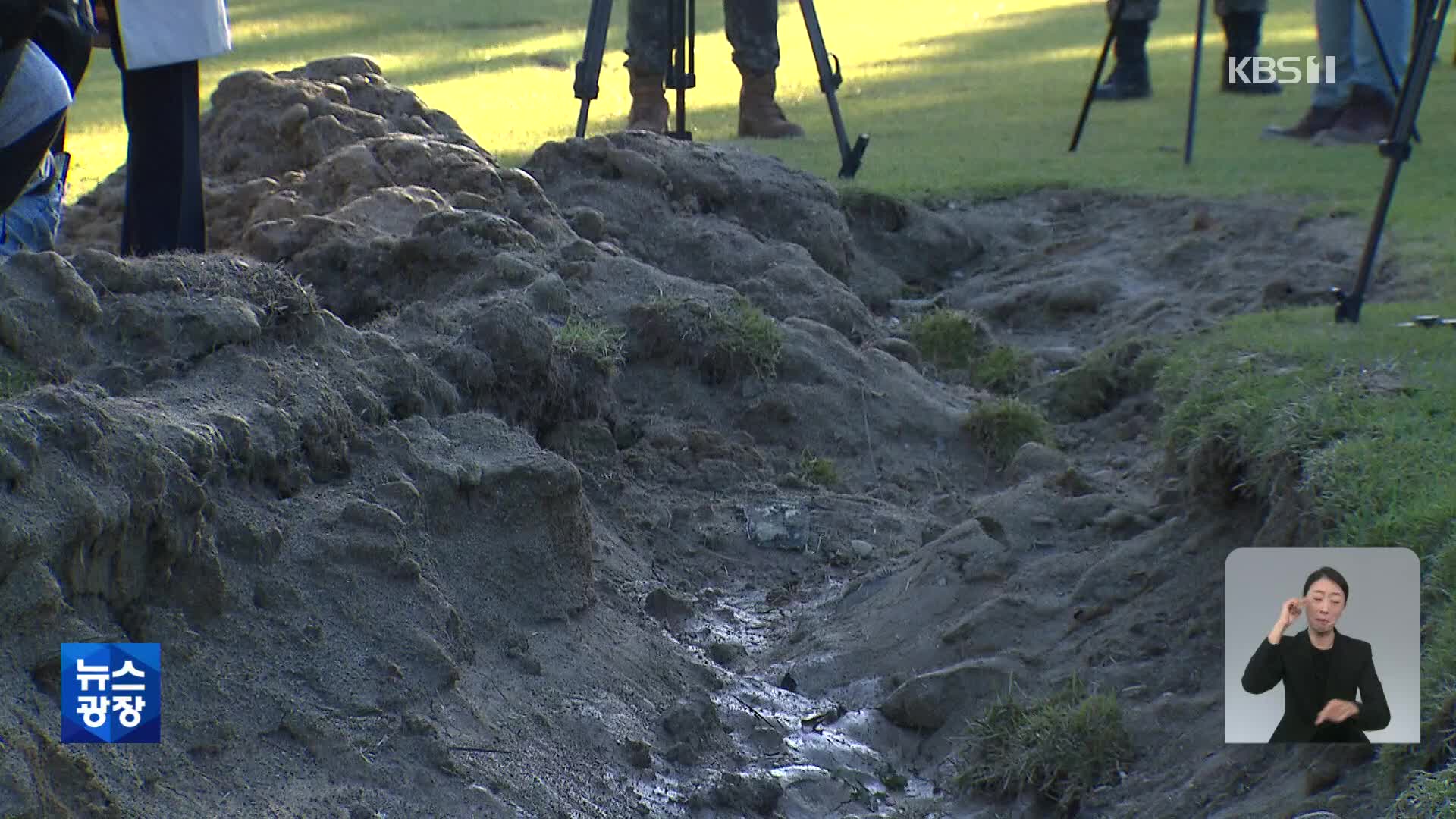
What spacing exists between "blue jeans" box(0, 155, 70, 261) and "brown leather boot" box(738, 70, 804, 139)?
5184 millimetres

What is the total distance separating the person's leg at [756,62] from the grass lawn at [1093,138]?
163 mm

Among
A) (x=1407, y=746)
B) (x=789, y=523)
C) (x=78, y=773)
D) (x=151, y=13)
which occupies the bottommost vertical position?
(x=789, y=523)

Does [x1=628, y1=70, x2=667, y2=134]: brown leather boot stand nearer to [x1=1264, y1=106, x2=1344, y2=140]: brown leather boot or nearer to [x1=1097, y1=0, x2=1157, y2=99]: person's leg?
[x1=1097, y1=0, x2=1157, y2=99]: person's leg

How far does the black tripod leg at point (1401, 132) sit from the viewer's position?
14.4ft

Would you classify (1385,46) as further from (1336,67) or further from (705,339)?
(705,339)

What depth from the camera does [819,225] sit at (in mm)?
6824

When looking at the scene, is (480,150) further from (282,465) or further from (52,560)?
(52,560)

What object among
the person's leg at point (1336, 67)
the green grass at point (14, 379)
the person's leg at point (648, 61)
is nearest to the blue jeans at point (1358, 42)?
the person's leg at point (1336, 67)

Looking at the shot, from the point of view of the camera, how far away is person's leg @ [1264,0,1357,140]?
8.50 metres

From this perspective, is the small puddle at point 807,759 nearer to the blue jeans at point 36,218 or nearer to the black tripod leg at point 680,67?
the blue jeans at point 36,218

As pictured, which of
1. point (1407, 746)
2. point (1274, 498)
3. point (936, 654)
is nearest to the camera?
point (1407, 746)

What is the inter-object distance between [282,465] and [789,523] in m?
1.86

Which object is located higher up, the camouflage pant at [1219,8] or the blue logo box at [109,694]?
the blue logo box at [109,694]

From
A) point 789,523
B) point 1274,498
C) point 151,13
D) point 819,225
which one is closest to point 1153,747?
point 1274,498
